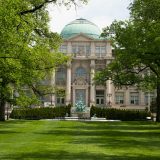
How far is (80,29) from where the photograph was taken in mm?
128750

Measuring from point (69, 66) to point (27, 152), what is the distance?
355 feet

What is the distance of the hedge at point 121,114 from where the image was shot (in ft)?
251

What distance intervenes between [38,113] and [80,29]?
174 ft

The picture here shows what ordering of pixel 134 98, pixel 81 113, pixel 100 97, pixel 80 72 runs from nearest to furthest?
pixel 81 113 < pixel 134 98 < pixel 100 97 < pixel 80 72

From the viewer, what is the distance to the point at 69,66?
12681 centimetres

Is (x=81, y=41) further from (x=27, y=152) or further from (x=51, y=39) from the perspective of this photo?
(x=27, y=152)

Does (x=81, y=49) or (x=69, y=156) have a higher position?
(x=81, y=49)

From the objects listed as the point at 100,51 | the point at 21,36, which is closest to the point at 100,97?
the point at 100,51

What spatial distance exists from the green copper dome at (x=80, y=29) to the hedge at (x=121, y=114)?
45416 mm

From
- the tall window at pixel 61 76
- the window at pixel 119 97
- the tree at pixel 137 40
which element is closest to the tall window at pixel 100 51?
the tall window at pixel 61 76

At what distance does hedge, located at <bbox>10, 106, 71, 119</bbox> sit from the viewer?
248 ft

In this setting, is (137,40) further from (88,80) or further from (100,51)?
(100,51)

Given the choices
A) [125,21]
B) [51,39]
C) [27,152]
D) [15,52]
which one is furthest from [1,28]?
[125,21]

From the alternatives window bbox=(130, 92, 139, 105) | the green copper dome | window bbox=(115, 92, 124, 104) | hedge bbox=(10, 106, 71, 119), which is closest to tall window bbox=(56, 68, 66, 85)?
the green copper dome
